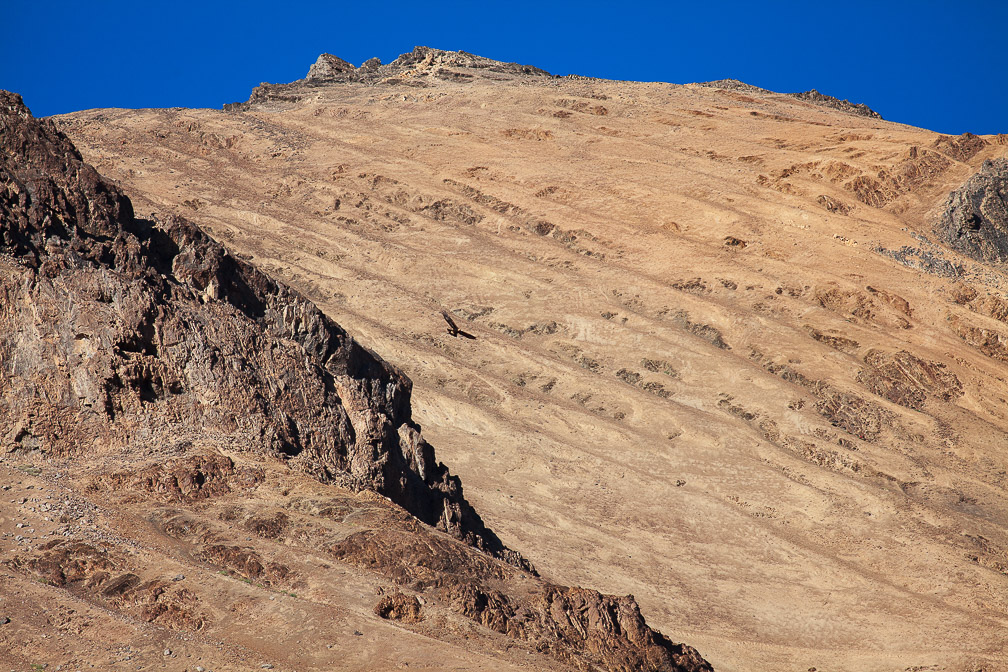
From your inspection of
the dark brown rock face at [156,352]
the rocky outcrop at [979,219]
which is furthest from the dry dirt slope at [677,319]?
the dark brown rock face at [156,352]

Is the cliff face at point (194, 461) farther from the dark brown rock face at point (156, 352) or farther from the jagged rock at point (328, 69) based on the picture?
the jagged rock at point (328, 69)

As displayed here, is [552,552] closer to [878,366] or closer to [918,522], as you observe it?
[918,522]

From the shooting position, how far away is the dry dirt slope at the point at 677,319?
1969 centimetres

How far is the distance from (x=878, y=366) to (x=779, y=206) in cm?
754

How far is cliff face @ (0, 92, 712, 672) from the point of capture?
378 inches

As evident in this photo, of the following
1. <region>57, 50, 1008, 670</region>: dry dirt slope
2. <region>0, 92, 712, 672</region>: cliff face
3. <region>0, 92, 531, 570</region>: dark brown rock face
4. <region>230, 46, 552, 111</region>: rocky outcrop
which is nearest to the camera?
<region>0, 92, 712, 672</region>: cliff face

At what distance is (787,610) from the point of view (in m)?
18.6

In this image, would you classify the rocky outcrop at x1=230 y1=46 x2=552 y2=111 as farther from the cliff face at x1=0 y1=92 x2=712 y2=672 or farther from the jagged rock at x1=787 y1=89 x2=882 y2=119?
the cliff face at x1=0 y1=92 x2=712 y2=672

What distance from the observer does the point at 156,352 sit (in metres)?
12.1

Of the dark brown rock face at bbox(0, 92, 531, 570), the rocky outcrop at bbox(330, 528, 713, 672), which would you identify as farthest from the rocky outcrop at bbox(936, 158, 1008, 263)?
the rocky outcrop at bbox(330, 528, 713, 672)

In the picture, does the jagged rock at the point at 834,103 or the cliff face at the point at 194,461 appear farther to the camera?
the jagged rock at the point at 834,103

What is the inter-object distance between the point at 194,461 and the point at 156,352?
174 centimetres

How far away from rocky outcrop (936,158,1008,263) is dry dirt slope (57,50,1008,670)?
27.8 inches

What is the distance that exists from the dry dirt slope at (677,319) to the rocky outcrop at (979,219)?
71cm
